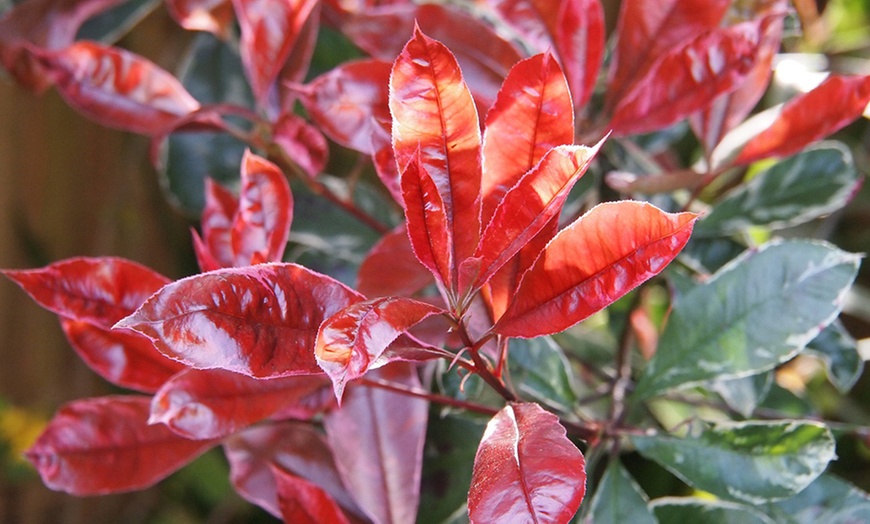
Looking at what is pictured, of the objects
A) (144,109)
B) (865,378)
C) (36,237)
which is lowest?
(865,378)

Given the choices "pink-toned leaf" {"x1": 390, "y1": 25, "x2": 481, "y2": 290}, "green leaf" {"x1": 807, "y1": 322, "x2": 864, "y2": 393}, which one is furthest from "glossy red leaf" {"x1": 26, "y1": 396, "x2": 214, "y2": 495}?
"green leaf" {"x1": 807, "y1": 322, "x2": 864, "y2": 393}

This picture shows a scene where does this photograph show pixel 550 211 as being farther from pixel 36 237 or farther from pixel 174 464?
Result: pixel 36 237

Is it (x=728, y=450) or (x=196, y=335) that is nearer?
(x=196, y=335)

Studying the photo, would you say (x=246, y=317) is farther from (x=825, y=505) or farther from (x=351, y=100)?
(x=825, y=505)

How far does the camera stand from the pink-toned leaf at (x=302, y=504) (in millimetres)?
471

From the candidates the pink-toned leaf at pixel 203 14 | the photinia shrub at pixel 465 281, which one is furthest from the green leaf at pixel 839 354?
the pink-toned leaf at pixel 203 14

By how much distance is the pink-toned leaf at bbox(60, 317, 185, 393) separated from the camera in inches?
20.4

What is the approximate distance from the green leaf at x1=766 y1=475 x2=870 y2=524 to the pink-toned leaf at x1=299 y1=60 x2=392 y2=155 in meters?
0.38

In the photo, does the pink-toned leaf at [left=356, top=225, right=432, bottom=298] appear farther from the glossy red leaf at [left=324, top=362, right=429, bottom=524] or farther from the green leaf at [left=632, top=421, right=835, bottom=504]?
the green leaf at [left=632, top=421, right=835, bottom=504]

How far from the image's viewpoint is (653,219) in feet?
1.14

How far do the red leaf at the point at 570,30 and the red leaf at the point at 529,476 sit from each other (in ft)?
0.95

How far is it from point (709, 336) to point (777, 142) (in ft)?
0.50

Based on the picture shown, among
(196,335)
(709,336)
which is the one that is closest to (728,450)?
(709,336)

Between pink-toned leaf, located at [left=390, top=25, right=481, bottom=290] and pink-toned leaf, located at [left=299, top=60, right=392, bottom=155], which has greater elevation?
pink-toned leaf, located at [left=390, top=25, right=481, bottom=290]
